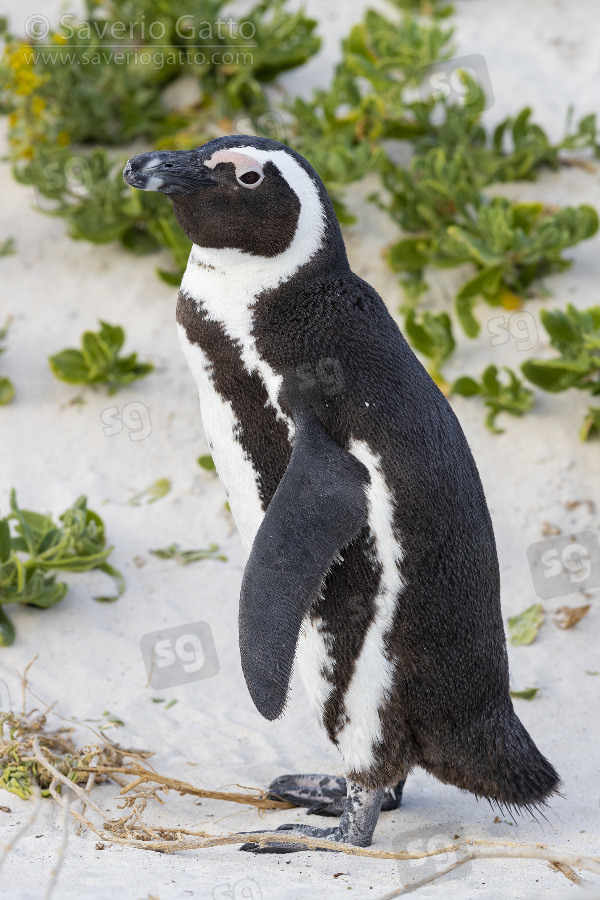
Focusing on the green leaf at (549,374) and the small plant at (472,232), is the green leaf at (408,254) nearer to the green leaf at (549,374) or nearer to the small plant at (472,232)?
the small plant at (472,232)

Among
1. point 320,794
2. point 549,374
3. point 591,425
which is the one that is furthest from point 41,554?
point 591,425

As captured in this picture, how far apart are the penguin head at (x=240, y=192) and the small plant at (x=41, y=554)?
52.0 inches

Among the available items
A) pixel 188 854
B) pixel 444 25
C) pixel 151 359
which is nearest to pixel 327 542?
pixel 188 854

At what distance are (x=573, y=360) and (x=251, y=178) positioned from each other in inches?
77.3

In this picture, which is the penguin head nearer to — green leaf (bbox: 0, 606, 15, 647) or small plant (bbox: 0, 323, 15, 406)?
green leaf (bbox: 0, 606, 15, 647)

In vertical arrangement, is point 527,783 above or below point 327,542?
below

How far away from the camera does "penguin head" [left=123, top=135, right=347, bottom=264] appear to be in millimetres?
1970

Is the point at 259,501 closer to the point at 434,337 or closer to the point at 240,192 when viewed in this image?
the point at 240,192

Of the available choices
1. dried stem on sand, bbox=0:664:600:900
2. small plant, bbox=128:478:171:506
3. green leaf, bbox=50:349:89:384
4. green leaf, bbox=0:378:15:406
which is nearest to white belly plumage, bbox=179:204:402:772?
dried stem on sand, bbox=0:664:600:900

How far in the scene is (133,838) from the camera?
207cm

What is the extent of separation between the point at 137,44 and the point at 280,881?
13.8 ft

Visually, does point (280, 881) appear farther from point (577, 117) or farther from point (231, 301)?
point (577, 117)

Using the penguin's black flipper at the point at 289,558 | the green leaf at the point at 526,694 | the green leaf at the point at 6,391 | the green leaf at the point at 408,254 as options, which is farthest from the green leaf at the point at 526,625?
the green leaf at the point at 6,391

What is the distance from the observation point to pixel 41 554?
306cm
